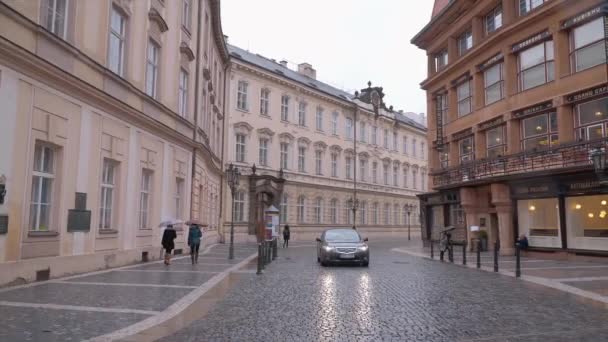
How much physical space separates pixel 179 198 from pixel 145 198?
382 cm

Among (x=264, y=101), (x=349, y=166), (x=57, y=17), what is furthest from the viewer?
(x=349, y=166)

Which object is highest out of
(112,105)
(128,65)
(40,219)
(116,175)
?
(128,65)

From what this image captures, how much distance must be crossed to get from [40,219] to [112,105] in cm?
428

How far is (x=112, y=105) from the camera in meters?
15.6

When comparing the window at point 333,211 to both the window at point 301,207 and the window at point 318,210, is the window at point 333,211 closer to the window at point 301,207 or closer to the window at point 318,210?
the window at point 318,210

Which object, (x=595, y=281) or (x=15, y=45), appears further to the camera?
(x=595, y=281)

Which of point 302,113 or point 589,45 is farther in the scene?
point 302,113

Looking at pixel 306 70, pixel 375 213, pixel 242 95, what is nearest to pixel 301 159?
pixel 242 95

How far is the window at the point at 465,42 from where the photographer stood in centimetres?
3095

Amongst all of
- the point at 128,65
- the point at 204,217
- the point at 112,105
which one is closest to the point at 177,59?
the point at 128,65

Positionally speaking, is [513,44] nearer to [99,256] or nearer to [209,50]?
[209,50]

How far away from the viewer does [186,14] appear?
24.2 m

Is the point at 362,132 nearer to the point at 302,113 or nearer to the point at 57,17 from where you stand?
the point at 302,113

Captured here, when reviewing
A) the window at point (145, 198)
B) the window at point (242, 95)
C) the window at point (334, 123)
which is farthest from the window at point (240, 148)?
the window at point (145, 198)
